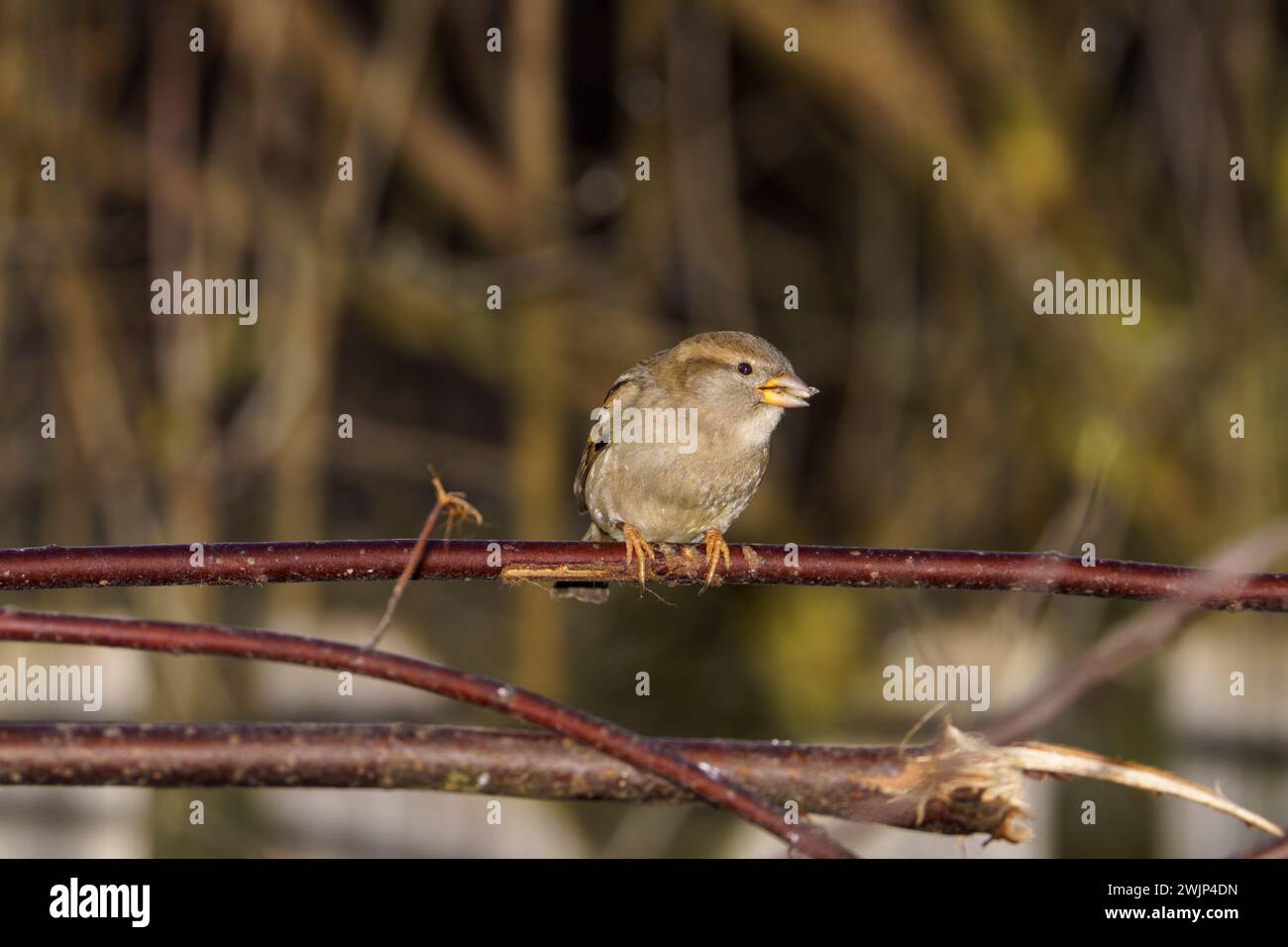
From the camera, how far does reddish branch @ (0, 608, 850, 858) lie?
1.46 meters

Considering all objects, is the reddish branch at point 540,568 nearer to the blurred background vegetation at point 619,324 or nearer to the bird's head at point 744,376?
the bird's head at point 744,376

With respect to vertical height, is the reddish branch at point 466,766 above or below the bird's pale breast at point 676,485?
below

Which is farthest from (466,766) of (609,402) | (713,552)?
(609,402)

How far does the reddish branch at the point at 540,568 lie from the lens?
1.85m

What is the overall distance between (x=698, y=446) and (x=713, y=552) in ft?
1.73

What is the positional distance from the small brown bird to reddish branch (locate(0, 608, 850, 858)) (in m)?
1.85

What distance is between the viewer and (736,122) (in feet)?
21.6

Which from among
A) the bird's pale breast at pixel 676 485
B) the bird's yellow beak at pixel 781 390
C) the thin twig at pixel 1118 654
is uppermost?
the bird's yellow beak at pixel 781 390

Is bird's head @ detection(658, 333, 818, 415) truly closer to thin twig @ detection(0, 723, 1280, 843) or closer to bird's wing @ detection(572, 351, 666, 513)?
bird's wing @ detection(572, 351, 666, 513)

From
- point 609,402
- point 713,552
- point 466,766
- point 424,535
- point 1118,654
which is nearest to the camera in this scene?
point 1118,654

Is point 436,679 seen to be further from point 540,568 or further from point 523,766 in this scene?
point 540,568

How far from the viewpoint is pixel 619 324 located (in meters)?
6.10

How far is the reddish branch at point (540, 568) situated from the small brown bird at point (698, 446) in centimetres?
131

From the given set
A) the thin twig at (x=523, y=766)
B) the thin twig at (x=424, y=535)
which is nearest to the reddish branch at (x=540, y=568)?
the thin twig at (x=424, y=535)
